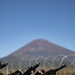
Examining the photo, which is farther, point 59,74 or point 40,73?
point 59,74

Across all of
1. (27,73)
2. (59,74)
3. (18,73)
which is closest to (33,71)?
(27,73)

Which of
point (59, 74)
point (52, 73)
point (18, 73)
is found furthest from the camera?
point (59, 74)

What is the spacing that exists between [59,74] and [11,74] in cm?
2249

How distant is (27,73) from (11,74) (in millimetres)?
3998

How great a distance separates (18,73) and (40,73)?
14.4 ft

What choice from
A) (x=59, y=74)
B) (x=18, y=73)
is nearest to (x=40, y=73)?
(x=18, y=73)

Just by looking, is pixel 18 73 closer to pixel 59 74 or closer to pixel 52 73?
pixel 52 73

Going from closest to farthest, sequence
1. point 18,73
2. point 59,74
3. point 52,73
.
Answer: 1. point 52,73
2. point 18,73
3. point 59,74

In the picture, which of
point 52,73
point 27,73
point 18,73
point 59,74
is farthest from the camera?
point 59,74

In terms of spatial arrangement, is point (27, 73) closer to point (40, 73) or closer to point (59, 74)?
point (40, 73)

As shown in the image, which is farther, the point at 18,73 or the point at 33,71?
the point at 18,73

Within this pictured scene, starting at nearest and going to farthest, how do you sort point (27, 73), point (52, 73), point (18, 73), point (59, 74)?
1. point (52, 73)
2. point (27, 73)
3. point (18, 73)
4. point (59, 74)

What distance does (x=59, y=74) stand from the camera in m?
48.9

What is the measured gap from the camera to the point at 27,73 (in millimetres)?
23609
